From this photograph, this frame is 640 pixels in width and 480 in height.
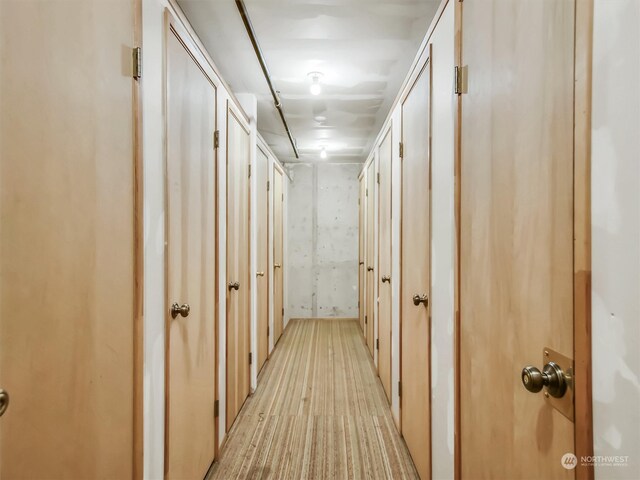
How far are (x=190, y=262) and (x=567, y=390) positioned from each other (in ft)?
4.74

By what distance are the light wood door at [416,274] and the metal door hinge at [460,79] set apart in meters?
0.32

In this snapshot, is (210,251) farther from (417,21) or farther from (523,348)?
(417,21)

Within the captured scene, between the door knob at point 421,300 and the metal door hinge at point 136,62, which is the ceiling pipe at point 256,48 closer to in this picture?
the metal door hinge at point 136,62

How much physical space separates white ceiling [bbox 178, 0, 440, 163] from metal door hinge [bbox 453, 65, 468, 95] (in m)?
0.88

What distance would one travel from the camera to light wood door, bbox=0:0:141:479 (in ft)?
2.27

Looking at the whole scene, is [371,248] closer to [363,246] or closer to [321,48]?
[363,246]

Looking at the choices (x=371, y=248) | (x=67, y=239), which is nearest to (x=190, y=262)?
(x=67, y=239)

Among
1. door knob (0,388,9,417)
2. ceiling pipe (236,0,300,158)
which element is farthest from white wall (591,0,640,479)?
ceiling pipe (236,0,300,158)

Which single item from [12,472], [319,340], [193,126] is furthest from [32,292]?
[319,340]

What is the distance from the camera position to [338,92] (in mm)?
2916

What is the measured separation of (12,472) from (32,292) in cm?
38

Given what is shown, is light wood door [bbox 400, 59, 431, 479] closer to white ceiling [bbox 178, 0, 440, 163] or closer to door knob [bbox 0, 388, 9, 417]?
white ceiling [bbox 178, 0, 440, 163]

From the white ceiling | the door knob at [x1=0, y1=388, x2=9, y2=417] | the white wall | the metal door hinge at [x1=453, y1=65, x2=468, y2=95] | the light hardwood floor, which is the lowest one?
the light hardwood floor

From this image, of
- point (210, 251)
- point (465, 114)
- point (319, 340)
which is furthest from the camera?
point (319, 340)
